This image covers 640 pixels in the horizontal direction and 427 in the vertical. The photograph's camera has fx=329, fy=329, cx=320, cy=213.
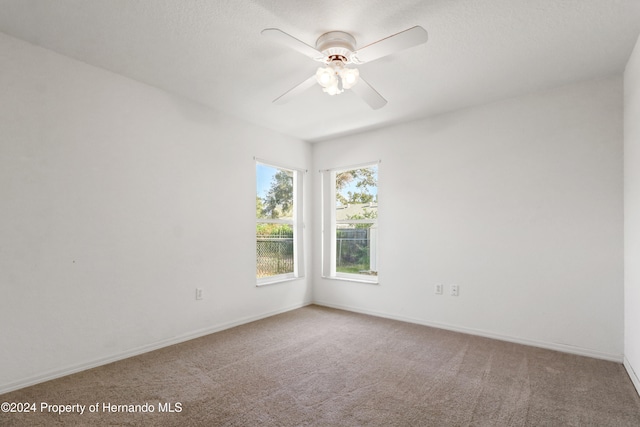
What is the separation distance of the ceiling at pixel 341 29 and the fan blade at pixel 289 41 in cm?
17

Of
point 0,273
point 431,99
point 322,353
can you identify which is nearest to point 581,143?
point 431,99

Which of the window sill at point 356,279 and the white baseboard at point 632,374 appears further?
the window sill at point 356,279

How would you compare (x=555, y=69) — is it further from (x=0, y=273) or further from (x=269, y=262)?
(x=0, y=273)

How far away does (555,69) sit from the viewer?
278 cm

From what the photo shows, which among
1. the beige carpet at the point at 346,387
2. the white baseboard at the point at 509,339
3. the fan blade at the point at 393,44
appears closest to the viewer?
the fan blade at the point at 393,44

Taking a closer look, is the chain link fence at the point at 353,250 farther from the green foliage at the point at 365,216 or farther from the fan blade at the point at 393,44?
the fan blade at the point at 393,44

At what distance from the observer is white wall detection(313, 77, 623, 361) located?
9.55 ft

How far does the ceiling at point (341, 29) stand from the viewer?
2035 millimetres

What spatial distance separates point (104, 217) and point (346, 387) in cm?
240

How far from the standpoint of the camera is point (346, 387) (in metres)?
2.37

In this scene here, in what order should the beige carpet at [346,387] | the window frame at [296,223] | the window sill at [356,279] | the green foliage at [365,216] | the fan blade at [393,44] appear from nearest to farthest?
Result: the fan blade at [393,44]
the beige carpet at [346,387]
the window sill at [356,279]
the green foliage at [365,216]
the window frame at [296,223]

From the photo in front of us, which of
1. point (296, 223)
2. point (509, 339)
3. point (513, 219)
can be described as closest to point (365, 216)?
point (296, 223)

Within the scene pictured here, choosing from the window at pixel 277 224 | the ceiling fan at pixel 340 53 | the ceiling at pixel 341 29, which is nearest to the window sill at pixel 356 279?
the window at pixel 277 224

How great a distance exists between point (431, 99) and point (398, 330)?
2515 millimetres
